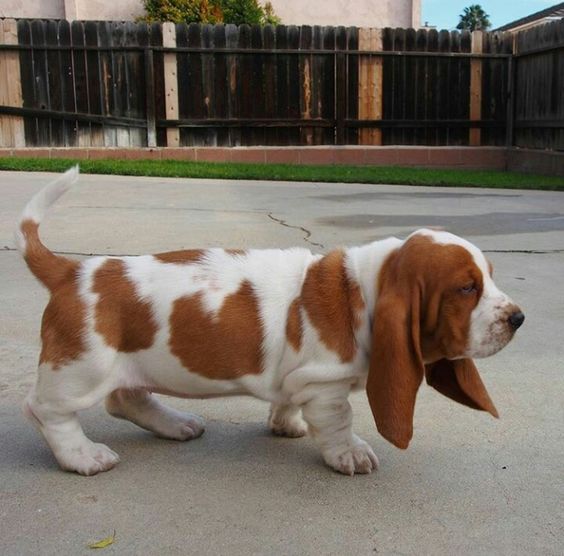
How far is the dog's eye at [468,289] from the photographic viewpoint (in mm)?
2179

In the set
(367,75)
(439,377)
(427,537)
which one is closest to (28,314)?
(439,377)

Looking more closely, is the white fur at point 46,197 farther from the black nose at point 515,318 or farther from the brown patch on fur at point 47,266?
the black nose at point 515,318

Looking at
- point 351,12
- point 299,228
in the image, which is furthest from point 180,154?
point 351,12

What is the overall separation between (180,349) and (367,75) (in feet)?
42.1

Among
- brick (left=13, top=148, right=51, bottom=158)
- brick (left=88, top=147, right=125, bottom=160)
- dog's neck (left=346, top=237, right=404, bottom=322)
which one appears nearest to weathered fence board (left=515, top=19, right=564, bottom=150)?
brick (left=88, top=147, right=125, bottom=160)

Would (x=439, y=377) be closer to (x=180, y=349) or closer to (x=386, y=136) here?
(x=180, y=349)

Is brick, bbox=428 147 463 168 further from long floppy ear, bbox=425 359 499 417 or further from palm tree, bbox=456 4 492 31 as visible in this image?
palm tree, bbox=456 4 492 31

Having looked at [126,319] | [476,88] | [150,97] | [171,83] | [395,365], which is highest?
[171,83]

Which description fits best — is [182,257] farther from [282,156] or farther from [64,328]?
[282,156]

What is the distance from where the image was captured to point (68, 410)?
90.9 inches

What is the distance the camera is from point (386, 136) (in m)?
14.6

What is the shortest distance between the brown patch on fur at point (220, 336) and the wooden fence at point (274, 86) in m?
11.7

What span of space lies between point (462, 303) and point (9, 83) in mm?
12396

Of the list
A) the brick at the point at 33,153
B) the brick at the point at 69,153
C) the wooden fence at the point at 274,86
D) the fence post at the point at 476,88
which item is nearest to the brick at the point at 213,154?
the wooden fence at the point at 274,86
